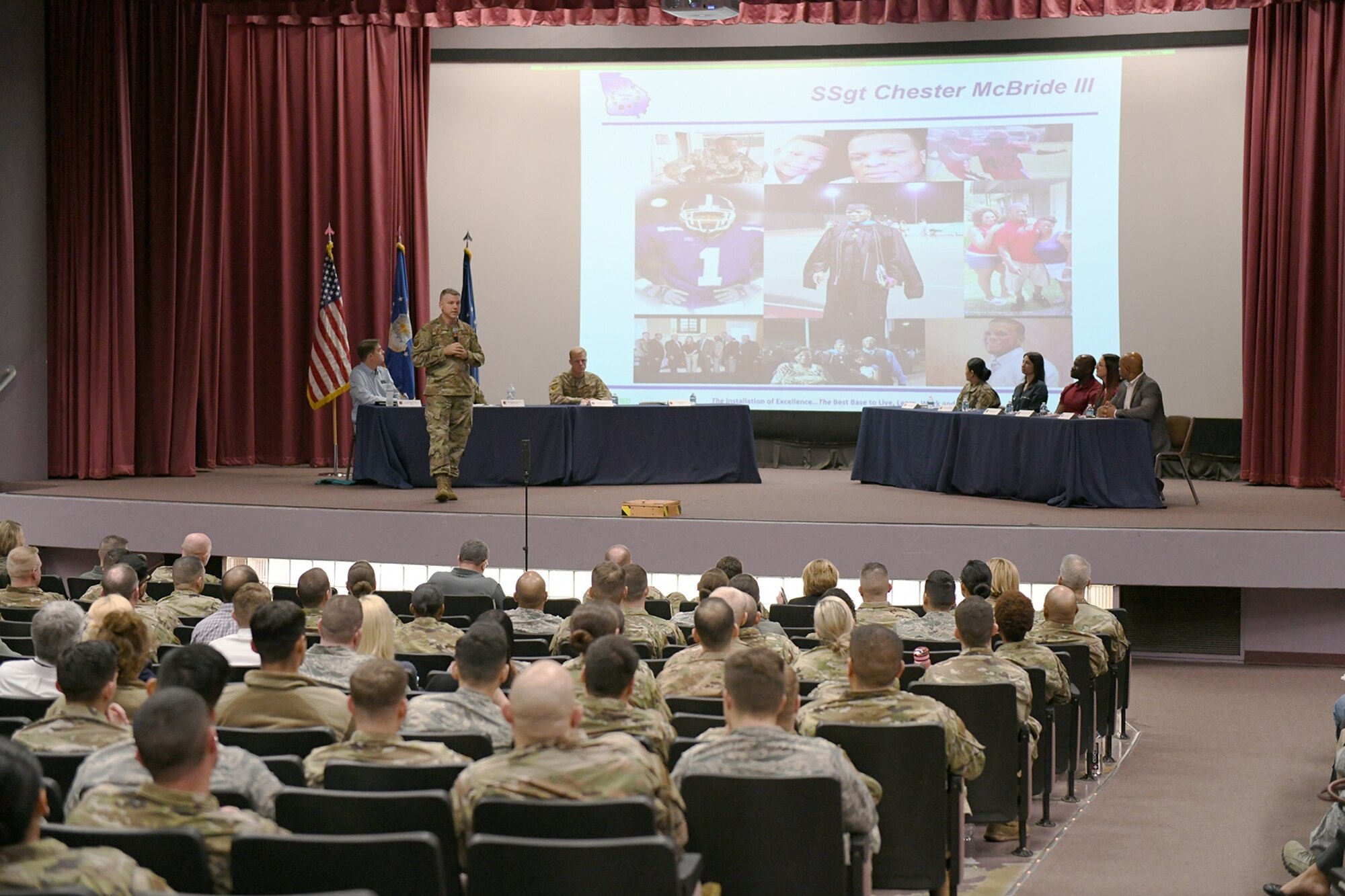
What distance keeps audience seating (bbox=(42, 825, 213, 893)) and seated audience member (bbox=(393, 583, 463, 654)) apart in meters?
2.76

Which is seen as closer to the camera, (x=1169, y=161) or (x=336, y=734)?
(x=336, y=734)

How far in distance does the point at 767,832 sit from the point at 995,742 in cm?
164

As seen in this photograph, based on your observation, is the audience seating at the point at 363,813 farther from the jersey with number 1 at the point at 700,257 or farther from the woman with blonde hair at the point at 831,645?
the jersey with number 1 at the point at 700,257

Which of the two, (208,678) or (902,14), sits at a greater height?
(902,14)

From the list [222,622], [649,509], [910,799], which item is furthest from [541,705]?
[649,509]

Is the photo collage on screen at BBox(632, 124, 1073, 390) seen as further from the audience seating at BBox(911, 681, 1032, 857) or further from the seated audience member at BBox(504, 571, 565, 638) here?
the audience seating at BBox(911, 681, 1032, 857)

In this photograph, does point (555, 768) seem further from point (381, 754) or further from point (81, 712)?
point (81, 712)

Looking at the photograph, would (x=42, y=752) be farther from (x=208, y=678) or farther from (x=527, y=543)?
(x=527, y=543)

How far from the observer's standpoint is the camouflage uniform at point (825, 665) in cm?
468

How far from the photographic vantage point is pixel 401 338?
1212 cm

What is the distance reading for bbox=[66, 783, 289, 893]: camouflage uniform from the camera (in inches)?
101

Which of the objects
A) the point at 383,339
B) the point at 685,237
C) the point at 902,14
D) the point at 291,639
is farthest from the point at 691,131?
the point at 291,639

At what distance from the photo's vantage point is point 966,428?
35.6 ft

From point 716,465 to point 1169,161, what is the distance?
5124 millimetres
